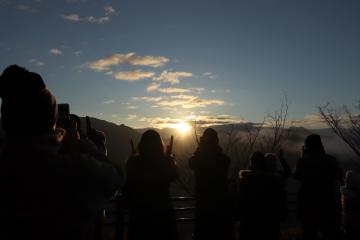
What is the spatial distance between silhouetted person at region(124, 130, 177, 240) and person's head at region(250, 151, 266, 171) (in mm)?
1365

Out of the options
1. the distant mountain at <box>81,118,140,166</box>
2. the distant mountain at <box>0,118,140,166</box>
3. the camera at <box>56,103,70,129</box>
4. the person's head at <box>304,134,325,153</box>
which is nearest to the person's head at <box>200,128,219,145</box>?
the person's head at <box>304,134,325,153</box>

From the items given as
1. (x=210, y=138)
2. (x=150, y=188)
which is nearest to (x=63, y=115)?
(x=150, y=188)

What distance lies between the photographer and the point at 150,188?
5.08 meters

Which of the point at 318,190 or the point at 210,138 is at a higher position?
the point at 210,138

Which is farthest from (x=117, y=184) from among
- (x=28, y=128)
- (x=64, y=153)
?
(x=28, y=128)

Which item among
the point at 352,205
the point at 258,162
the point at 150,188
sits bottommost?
the point at 352,205

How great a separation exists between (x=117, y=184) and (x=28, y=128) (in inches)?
19.5

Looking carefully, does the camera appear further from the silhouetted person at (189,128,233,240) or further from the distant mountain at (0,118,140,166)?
the distant mountain at (0,118,140,166)

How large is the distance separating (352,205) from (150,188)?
3638 millimetres

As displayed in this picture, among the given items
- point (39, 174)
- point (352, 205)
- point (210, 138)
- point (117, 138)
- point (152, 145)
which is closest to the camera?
point (39, 174)

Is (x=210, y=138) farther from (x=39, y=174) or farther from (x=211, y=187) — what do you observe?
(x=39, y=174)

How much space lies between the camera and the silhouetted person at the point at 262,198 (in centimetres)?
590

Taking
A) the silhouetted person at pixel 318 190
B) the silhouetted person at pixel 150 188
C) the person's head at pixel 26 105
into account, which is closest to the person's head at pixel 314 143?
the silhouetted person at pixel 318 190

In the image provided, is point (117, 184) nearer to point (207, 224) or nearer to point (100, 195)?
point (100, 195)
